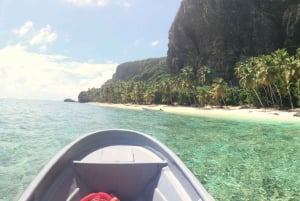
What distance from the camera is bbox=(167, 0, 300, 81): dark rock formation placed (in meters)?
103

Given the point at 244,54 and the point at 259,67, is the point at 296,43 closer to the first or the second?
the point at 244,54

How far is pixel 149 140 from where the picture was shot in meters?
6.06

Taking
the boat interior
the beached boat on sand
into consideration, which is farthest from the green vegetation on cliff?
the boat interior

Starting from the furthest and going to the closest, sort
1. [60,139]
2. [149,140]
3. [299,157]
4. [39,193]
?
1. [60,139]
2. [299,157]
3. [149,140]
4. [39,193]

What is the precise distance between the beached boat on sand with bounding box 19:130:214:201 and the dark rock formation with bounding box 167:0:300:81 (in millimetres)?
99124

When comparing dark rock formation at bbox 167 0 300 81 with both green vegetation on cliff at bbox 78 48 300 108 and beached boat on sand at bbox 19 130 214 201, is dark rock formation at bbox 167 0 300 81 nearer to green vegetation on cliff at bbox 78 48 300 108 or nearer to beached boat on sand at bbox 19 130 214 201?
green vegetation on cliff at bbox 78 48 300 108

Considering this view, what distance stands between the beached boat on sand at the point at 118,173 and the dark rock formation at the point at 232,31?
325 feet

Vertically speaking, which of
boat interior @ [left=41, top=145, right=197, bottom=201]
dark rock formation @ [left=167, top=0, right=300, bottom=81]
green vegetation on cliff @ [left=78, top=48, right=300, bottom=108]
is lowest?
boat interior @ [left=41, top=145, right=197, bottom=201]

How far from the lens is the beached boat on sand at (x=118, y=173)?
456 cm

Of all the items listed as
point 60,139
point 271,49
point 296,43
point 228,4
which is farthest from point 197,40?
point 60,139

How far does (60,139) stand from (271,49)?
94619 mm

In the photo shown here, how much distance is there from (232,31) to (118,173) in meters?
112

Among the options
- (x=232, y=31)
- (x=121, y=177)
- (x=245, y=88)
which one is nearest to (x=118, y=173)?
(x=121, y=177)

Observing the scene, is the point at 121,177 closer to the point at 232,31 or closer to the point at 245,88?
the point at 245,88
